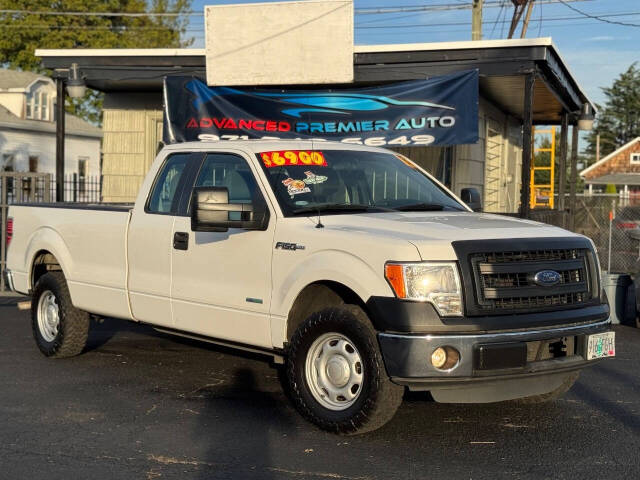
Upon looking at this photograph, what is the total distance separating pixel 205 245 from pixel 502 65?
8550 mm

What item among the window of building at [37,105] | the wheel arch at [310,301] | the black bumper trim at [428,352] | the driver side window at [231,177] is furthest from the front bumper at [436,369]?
the window of building at [37,105]

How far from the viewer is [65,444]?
18.9ft

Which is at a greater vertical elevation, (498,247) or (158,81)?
(158,81)

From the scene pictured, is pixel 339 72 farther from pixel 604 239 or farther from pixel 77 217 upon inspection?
pixel 604 239

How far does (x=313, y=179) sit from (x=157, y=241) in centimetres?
146

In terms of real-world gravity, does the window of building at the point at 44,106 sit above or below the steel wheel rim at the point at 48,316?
above

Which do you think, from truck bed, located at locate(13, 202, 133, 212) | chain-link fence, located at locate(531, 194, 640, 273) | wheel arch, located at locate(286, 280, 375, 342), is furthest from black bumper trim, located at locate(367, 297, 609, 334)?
chain-link fence, located at locate(531, 194, 640, 273)

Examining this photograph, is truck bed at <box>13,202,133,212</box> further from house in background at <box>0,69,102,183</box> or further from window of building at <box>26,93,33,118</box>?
window of building at <box>26,93,33,118</box>

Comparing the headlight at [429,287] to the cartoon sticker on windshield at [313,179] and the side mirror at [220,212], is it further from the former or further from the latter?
the cartoon sticker on windshield at [313,179]

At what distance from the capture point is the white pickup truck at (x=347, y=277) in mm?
5586

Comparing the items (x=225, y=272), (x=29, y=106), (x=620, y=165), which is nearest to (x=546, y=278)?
(x=225, y=272)

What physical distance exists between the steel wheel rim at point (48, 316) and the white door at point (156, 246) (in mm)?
1388

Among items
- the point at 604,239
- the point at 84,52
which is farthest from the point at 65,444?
the point at 604,239

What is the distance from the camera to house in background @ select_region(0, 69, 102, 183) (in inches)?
1602
